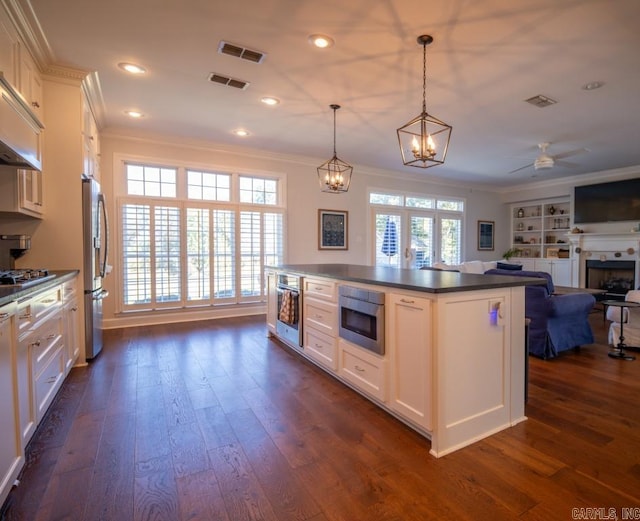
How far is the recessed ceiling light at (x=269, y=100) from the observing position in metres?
3.83

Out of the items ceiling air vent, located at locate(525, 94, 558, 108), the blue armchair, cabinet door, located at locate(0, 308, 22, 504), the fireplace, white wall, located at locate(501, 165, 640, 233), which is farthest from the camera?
white wall, located at locate(501, 165, 640, 233)

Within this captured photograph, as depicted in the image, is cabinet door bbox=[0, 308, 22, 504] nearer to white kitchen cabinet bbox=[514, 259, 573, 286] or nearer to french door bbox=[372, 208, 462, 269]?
french door bbox=[372, 208, 462, 269]

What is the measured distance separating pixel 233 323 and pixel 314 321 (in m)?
2.32

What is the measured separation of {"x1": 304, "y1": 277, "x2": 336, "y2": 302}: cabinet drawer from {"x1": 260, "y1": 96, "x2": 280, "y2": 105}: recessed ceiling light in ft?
6.98

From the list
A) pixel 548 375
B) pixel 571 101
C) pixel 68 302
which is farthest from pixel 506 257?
pixel 68 302

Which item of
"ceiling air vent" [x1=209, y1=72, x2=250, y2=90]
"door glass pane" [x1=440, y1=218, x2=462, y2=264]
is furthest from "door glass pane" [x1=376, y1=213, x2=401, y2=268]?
"ceiling air vent" [x1=209, y1=72, x2=250, y2=90]

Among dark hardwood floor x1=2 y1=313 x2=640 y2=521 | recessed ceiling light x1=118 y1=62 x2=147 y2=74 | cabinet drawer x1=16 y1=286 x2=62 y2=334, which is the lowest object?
dark hardwood floor x1=2 y1=313 x2=640 y2=521

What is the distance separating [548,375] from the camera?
3.12 metres

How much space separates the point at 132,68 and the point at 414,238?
6253mm

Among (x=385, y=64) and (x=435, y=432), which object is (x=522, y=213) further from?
(x=435, y=432)

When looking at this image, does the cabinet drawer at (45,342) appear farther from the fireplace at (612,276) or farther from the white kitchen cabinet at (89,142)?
the fireplace at (612,276)

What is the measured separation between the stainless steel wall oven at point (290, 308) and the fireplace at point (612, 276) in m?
6.75

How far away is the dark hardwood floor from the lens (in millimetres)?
1533

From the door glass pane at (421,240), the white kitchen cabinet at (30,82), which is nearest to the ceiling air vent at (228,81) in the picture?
the white kitchen cabinet at (30,82)
